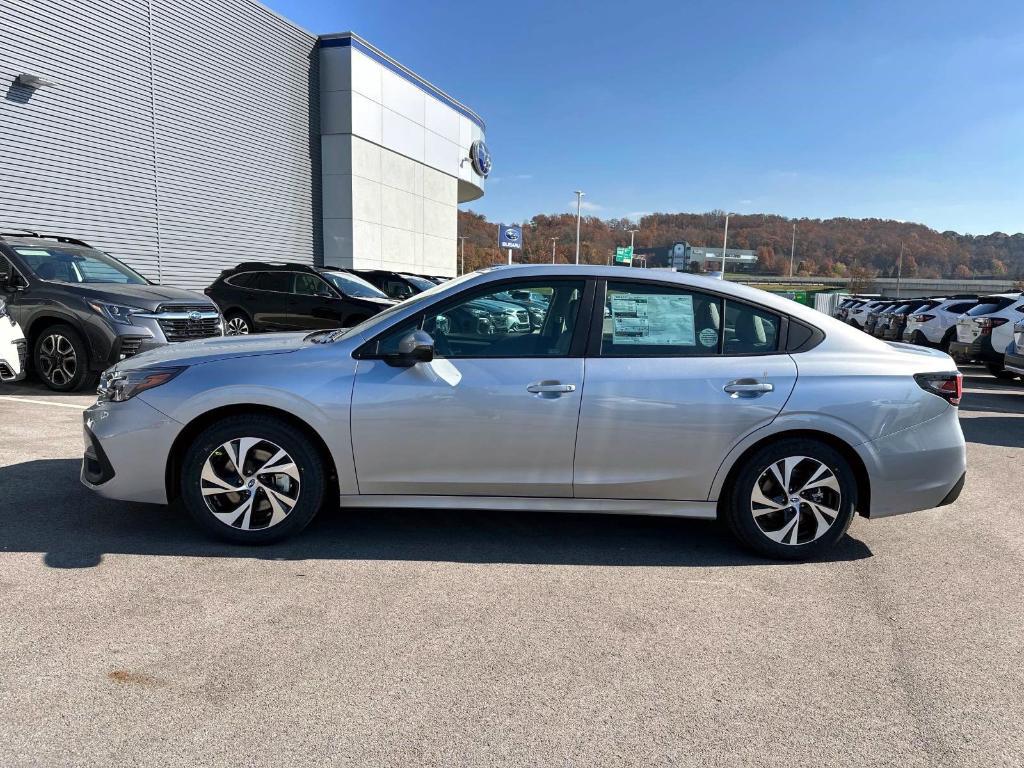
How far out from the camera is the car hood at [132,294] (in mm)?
8219

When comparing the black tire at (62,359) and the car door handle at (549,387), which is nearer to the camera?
the car door handle at (549,387)

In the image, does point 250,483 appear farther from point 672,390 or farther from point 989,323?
point 989,323

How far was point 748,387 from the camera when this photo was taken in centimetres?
381

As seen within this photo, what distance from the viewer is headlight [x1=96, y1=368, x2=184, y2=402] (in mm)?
3883

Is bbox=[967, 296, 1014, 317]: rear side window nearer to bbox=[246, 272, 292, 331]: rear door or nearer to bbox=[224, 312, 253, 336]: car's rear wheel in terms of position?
bbox=[246, 272, 292, 331]: rear door

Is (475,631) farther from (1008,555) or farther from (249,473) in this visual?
(1008,555)

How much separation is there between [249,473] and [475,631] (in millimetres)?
1565

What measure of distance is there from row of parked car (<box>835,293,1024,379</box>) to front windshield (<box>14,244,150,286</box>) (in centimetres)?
1242

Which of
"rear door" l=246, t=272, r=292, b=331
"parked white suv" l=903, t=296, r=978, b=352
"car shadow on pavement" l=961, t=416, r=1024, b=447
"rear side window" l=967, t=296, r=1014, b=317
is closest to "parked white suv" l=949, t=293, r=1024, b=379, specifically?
"rear side window" l=967, t=296, r=1014, b=317

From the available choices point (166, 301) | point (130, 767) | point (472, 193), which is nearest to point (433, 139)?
point (472, 193)

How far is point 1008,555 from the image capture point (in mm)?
4180

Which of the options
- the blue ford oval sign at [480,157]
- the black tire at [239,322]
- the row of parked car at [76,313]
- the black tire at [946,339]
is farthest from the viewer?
the blue ford oval sign at [480,157]

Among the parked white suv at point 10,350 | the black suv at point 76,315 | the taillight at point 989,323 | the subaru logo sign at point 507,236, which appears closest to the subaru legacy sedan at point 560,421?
the parked white suv at point 10,350

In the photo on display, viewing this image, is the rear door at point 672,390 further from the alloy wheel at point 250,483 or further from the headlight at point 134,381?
Answer: the headlight at point 134,381
